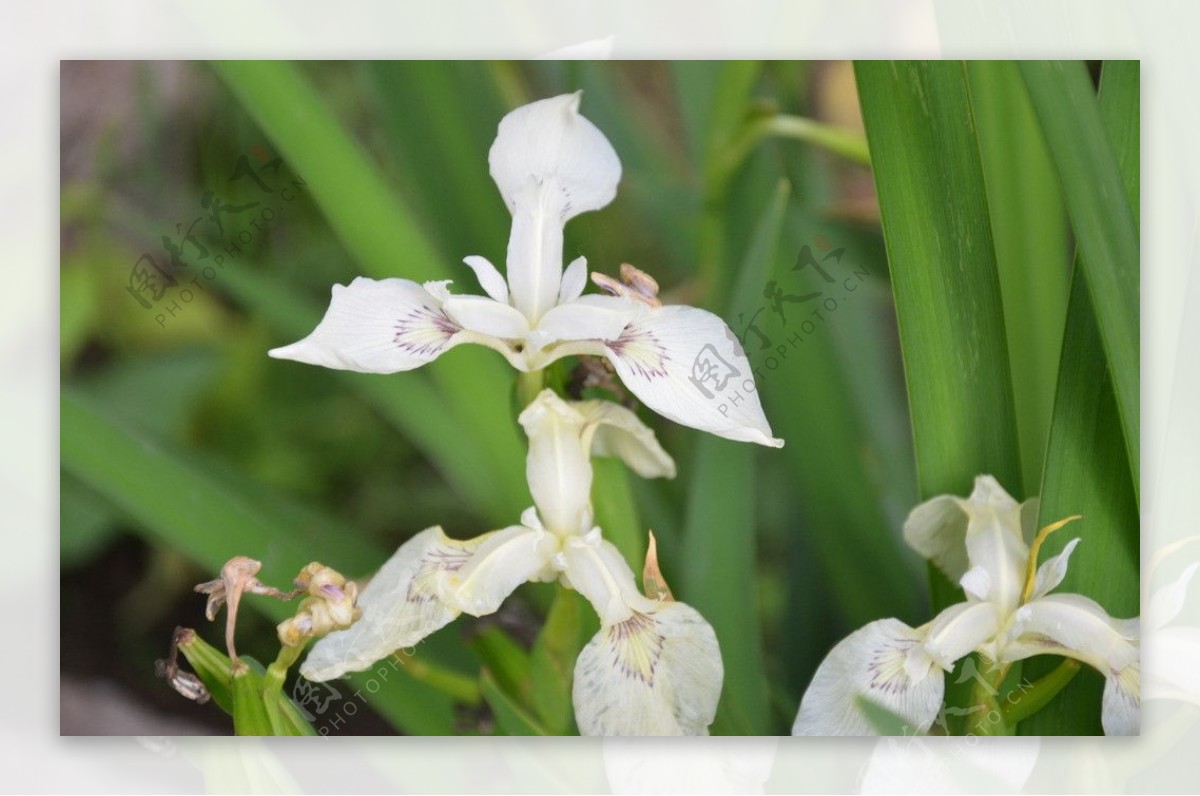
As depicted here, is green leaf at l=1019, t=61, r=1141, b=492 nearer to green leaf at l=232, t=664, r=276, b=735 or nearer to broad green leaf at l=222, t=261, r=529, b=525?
broad green leaf at l=222, t=261, r=529, b=525

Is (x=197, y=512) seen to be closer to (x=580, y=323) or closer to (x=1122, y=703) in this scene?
(x=580, y=323)

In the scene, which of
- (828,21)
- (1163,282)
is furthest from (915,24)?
(1163,282)

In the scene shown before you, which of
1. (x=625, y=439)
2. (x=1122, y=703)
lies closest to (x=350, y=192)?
(x=625, y=439)

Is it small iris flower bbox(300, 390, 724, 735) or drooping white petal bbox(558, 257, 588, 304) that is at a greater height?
drooping white petal bbox(558, 257, 588, 304)

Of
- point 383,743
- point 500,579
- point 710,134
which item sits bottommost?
point 383,743

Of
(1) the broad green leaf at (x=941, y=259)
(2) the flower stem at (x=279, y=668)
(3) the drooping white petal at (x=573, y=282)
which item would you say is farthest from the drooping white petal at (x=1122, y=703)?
(2) the flower stem at (x=279, y=668)

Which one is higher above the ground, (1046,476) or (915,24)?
(915,24)

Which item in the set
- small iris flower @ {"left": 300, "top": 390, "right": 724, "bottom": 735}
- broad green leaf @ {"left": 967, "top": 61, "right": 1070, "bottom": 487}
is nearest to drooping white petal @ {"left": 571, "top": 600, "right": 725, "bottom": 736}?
small iris flower @ {"left": 300, "top": 390, "right": 724, "bottom": 735}

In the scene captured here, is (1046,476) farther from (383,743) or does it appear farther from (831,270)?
(383,743)
